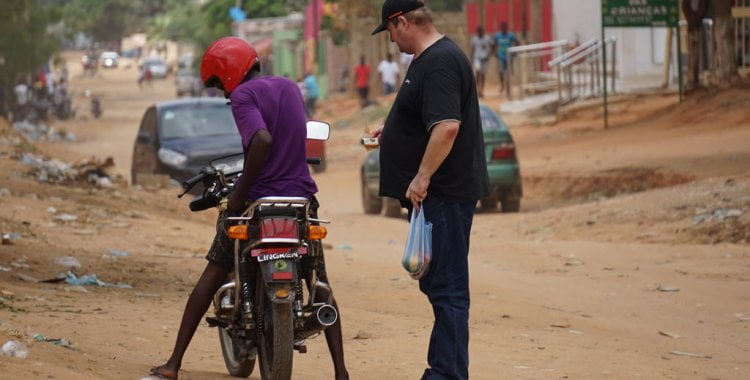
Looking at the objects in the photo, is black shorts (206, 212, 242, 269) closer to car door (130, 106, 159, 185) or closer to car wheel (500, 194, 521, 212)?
car wheel (500, 194, 521, 212)

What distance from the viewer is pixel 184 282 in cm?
1130

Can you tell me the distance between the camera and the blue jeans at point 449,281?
258 inches

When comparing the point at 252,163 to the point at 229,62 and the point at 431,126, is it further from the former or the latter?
the point at 431,126

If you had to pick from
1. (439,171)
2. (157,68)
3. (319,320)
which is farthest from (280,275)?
(157,68)

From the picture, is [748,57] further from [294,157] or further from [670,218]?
[294,157]

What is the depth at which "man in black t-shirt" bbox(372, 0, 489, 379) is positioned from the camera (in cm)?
645

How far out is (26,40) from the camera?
138 feet

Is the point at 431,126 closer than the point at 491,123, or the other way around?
the point at 431,126

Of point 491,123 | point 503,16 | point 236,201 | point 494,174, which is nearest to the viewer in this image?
point 236,201

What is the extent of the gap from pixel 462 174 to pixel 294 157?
32.8 inches

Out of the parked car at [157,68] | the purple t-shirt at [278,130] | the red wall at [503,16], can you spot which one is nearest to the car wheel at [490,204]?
the purple t-shirt at [278,130]

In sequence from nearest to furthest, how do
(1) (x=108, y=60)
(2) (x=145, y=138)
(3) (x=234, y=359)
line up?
(3) (x=234, y=359), (2) (x=145, y=138), (1) (x=108, y=60)

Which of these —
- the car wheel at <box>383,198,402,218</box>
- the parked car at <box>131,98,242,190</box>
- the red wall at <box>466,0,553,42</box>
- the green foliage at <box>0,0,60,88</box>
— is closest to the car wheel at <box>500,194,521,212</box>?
the car wheel at <box>383,198,402,218</box>

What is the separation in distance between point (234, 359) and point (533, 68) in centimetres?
3208
